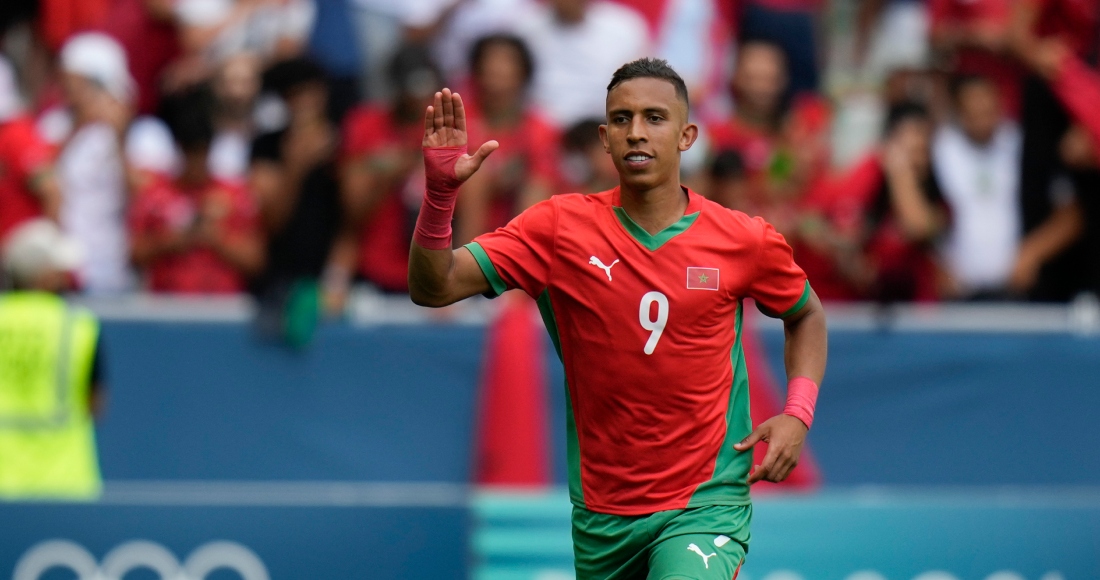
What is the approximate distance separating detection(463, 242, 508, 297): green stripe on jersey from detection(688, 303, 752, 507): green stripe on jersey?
0.83 meters

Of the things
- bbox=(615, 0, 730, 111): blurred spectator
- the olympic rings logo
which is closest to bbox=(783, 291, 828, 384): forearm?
the olympic rings logo

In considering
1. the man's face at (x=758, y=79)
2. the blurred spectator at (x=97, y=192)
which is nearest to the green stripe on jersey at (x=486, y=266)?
the man's face at (x=758, y=79)

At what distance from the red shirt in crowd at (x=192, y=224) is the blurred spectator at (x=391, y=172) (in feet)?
2.51

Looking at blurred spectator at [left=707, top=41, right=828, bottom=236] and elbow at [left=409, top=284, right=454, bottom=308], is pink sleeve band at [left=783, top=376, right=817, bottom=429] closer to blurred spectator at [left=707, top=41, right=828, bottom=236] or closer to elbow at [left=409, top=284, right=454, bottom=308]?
elbow at [left=409, top=284, right=454, bottom=308]

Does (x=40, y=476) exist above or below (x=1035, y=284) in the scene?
below

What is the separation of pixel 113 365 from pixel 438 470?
228cm

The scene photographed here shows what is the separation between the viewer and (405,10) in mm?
11383

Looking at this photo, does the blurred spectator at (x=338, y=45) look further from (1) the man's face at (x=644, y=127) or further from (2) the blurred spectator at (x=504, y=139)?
(1) the man's face at (x=644, y=127)

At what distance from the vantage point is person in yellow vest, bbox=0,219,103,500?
360 inches

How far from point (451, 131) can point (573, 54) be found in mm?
6247

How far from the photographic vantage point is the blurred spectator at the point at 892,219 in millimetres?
10414

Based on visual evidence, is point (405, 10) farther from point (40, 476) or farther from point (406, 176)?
point (40, 476)

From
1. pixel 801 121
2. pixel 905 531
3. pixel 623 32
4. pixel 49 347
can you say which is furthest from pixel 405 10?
pixel 905 531

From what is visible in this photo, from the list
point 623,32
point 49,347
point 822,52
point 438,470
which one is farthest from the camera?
point 822,52
